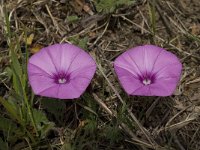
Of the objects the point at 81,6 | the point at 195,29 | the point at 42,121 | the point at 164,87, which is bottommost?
the point at 42,121

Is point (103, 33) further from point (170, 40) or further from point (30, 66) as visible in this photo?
point (30, 66)

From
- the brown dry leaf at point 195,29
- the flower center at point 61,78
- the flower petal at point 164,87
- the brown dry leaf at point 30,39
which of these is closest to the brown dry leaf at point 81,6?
the brown dry leaf at point 30,39

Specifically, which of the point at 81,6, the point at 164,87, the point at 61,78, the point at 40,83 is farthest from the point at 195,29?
the point at 40,83

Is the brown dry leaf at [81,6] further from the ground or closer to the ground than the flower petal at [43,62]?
further from the ground

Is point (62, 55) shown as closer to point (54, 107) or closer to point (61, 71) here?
point (61, 71)

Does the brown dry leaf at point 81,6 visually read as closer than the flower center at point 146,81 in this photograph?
No

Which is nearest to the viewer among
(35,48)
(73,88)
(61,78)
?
(73,88)

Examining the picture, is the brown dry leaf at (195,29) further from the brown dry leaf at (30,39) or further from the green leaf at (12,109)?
the green leaf at (12,109)
